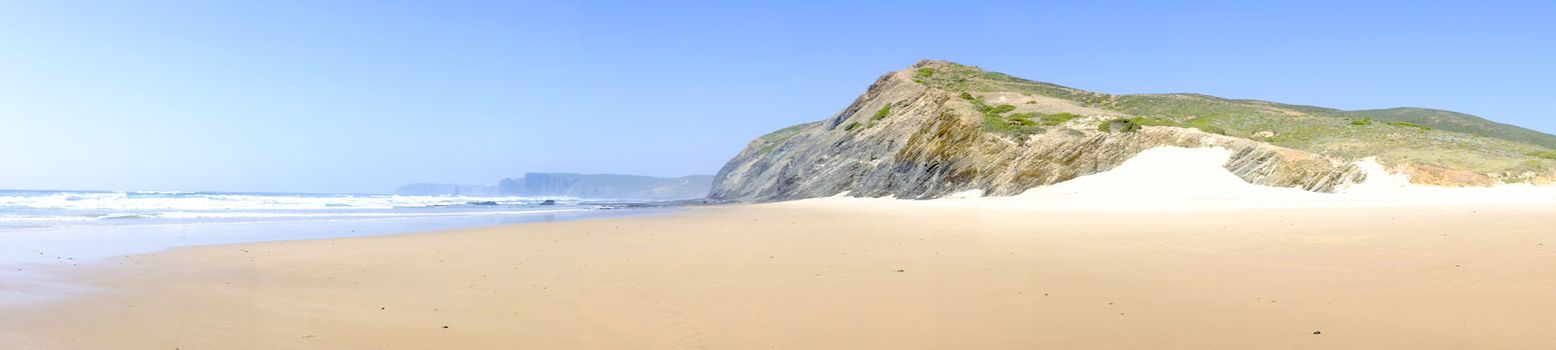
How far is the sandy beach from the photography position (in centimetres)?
465

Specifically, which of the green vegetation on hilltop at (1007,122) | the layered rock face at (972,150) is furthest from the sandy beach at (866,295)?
the green vegetation on hilltop at (1007,122)

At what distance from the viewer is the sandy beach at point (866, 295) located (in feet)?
15.3

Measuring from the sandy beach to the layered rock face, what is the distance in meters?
16.1

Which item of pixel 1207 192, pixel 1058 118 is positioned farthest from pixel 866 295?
pixel 1058 118

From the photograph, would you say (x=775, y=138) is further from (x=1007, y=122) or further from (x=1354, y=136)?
(x=1354, y=136)

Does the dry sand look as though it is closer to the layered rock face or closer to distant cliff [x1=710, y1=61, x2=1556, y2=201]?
distant cliff [x1=710, y1=61, x2=1556, y2=201]

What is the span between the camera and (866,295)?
6332 millimetres

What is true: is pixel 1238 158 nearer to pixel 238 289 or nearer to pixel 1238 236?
pixel 1238 236

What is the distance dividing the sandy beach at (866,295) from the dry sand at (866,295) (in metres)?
0.03

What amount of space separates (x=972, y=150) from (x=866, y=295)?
28.7 metres

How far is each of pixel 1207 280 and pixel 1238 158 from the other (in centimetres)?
2304

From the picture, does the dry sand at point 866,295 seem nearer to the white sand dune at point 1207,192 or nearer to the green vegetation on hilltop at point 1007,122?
the white sand dune at point 1207,192

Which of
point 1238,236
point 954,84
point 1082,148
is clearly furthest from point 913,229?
point 954,84

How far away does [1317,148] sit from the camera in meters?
26.8
